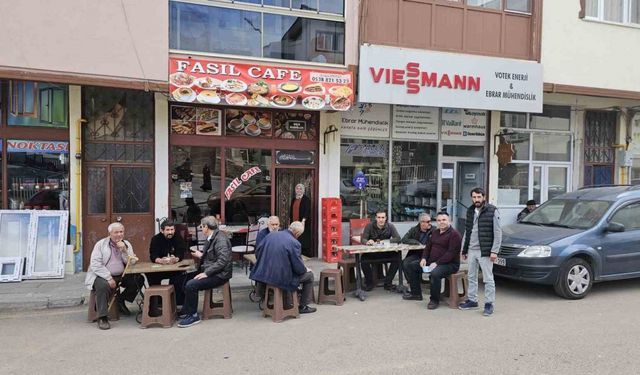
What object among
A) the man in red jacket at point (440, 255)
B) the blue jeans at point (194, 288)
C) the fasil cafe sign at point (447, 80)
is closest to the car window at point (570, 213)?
the man in red jacket at point (440, 255)

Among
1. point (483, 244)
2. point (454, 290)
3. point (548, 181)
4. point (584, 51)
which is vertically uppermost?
point (584, 51)

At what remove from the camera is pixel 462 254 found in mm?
7258

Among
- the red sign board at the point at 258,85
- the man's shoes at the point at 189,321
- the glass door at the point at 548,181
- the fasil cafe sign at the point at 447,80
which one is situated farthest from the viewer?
the glass door at the point at 548,181

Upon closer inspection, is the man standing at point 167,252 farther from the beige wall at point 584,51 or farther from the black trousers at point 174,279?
the beige wall at point 584,51

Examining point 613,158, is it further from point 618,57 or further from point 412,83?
point 412,83

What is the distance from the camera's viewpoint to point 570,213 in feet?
27.5

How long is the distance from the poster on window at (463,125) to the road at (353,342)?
18.2 feet

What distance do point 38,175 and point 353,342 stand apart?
6.78 meters

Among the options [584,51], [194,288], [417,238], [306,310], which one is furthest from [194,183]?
[584,51]

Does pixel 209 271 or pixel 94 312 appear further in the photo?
pixel 94 312

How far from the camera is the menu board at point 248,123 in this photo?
9.92 meters

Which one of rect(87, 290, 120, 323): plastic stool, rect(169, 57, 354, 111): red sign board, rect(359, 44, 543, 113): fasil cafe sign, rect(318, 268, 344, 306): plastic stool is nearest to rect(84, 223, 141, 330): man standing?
rect(87, 290, 120, 323): plastic stool

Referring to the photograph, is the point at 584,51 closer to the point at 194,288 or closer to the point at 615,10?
the point at 615,10

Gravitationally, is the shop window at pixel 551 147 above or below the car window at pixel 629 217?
above
